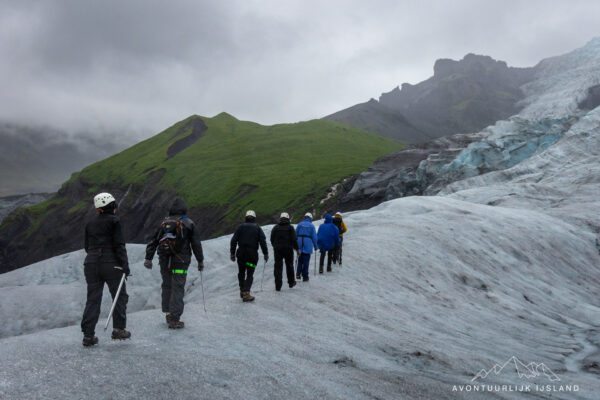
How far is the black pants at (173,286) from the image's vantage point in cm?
1154

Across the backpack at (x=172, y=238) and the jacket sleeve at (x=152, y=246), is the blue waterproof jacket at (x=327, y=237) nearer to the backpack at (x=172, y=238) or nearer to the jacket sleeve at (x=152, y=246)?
the backpack at (x=172, y=238)

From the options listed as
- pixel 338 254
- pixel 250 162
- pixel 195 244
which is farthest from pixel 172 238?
pixel 250 162

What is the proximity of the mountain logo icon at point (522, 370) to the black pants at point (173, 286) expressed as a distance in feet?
26.5

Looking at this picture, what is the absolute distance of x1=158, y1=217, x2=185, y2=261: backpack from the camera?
11852mm

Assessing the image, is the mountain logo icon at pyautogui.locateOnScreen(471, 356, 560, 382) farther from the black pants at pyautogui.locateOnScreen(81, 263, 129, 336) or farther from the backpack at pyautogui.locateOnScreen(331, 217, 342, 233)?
the backpack at pyautogui.locateOnScreen(331, 217, 342, 233)

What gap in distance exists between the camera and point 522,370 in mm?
12906

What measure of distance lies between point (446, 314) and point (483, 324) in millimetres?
1625

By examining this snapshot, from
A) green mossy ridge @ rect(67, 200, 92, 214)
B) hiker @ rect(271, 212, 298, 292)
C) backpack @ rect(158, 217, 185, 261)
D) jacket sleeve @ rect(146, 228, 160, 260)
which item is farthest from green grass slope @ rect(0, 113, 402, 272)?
backpack @ rect(158, 217, 185, 261)

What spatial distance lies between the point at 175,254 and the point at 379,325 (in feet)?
25.3

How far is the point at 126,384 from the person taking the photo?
745 cm

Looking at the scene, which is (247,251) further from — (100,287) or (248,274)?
(100,287)

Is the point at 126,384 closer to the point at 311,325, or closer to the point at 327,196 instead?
the point at 311,325

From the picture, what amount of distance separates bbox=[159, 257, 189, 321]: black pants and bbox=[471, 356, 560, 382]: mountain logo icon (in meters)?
8.08

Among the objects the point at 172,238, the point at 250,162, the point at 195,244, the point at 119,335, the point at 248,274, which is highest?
the point at 250,162
